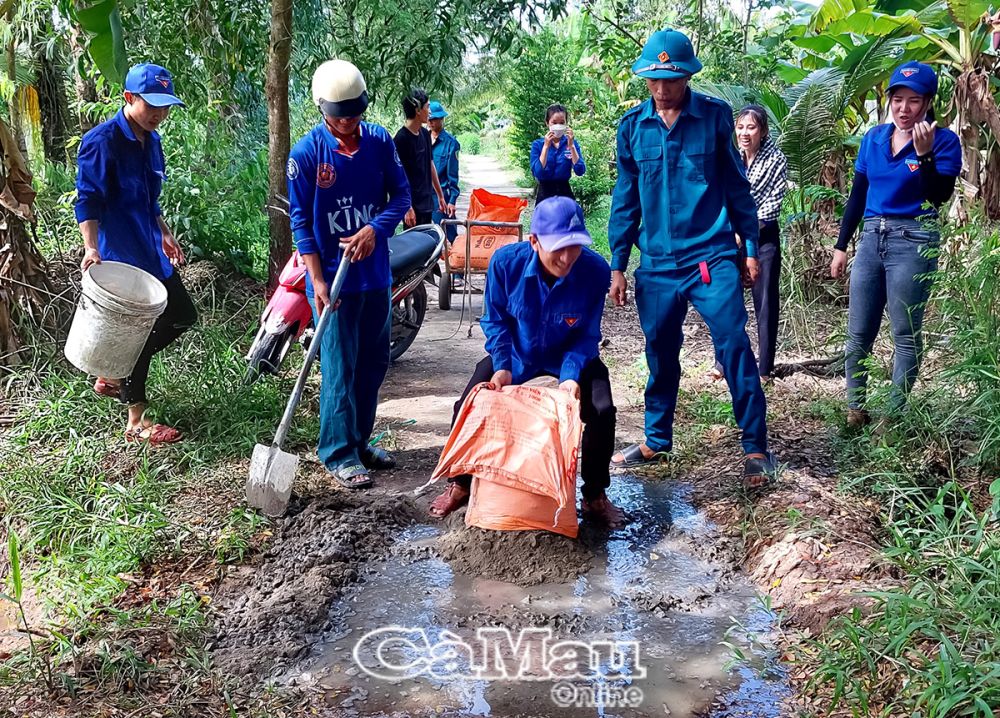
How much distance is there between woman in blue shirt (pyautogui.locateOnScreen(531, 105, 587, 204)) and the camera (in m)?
9.33

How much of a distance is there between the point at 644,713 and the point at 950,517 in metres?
1.93

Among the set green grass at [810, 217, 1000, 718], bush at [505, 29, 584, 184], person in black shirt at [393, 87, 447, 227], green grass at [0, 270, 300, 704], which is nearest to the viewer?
green grass at [810, 217, 1000, 718]

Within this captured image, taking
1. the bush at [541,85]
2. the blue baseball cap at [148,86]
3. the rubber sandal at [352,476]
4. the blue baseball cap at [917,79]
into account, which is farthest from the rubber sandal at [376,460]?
the bush at [541,85]

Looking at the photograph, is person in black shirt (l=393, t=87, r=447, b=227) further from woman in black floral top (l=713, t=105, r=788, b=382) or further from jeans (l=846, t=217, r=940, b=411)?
jeans (l=846, t=217, r=940, b=411)

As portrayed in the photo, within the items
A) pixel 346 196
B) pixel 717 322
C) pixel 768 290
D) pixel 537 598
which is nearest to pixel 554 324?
pixel 717 322

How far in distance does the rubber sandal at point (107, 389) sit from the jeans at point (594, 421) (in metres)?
2.18

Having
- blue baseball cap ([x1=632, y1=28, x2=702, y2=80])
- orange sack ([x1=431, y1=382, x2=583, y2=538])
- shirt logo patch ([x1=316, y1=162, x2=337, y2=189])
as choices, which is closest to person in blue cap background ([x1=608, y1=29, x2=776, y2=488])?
blue baseball cap ([x1=632, y1=28, x2=702, y2=80])

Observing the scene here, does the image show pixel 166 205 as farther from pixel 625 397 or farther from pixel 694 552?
pixel 694 552

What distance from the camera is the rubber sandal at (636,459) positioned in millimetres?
5020

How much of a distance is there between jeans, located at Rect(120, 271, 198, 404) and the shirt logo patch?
116 centimetres

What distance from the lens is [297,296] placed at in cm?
557

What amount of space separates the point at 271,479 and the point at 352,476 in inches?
23.0

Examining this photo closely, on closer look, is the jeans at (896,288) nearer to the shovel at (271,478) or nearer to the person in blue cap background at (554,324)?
the person in blue cap background at (554,324)

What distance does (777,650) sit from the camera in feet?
10.9
